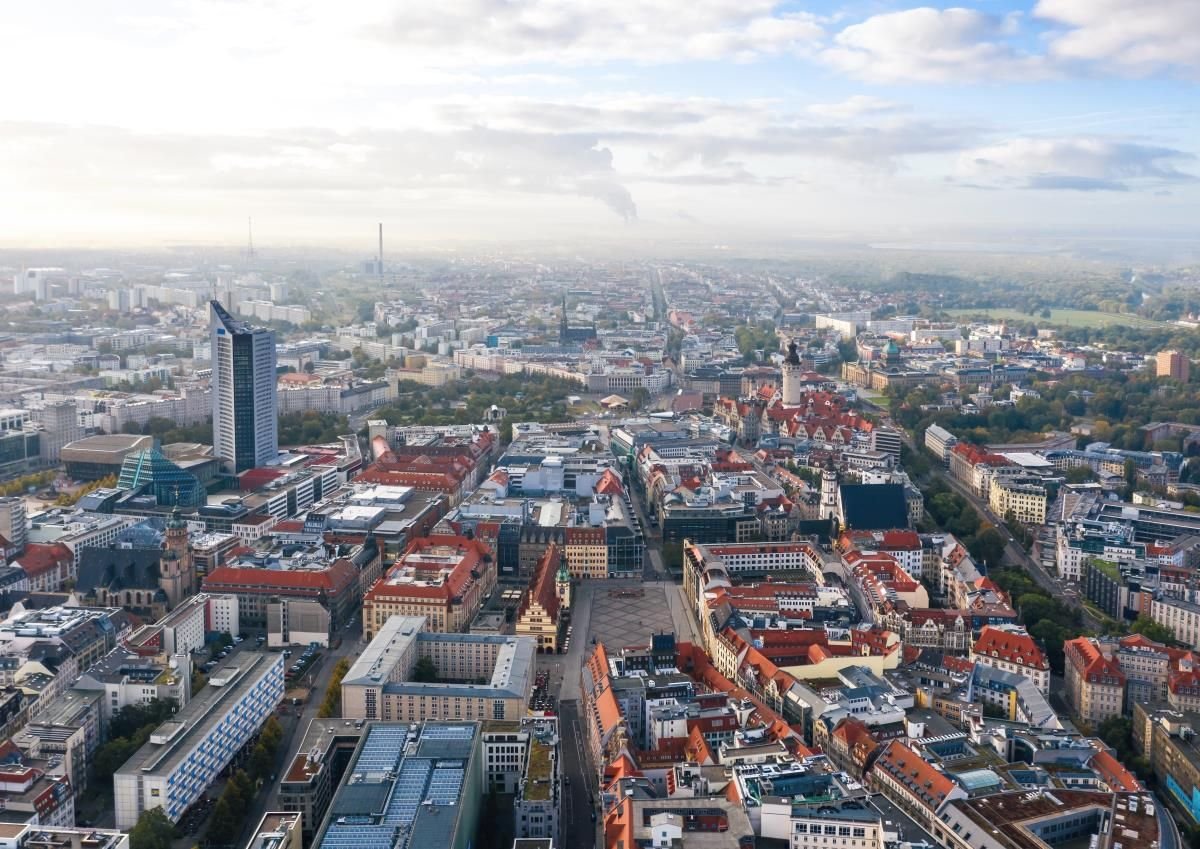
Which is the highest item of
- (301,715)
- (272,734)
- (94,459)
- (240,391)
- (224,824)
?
(240,391)

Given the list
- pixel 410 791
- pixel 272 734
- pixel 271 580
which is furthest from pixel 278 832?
pixel 271 580

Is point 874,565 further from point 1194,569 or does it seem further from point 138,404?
point 138,404

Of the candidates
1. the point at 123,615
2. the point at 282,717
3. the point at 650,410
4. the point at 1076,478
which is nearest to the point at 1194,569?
the point at 1076,478

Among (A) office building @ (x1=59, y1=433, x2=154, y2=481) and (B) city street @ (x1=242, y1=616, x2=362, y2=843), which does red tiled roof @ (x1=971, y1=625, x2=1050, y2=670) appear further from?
(A) office building @ (x1=59, y1=433, x2=154, y2=481)

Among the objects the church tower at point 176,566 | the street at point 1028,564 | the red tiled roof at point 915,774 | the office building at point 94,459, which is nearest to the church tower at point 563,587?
the church tower at point 176,566

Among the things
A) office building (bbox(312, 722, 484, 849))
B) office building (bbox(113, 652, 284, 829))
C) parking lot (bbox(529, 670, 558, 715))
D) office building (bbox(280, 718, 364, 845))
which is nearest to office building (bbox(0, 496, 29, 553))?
office building (bbox(113, 652, 284, 829))

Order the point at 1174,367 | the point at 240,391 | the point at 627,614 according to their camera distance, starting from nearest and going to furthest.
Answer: the point at 627,614
the point at 240,391
the point at 1174,367

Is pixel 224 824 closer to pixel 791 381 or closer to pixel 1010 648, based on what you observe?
pixel 1010 648

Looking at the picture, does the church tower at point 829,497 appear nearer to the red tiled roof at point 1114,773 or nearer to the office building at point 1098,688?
the office building at point 1098,688
